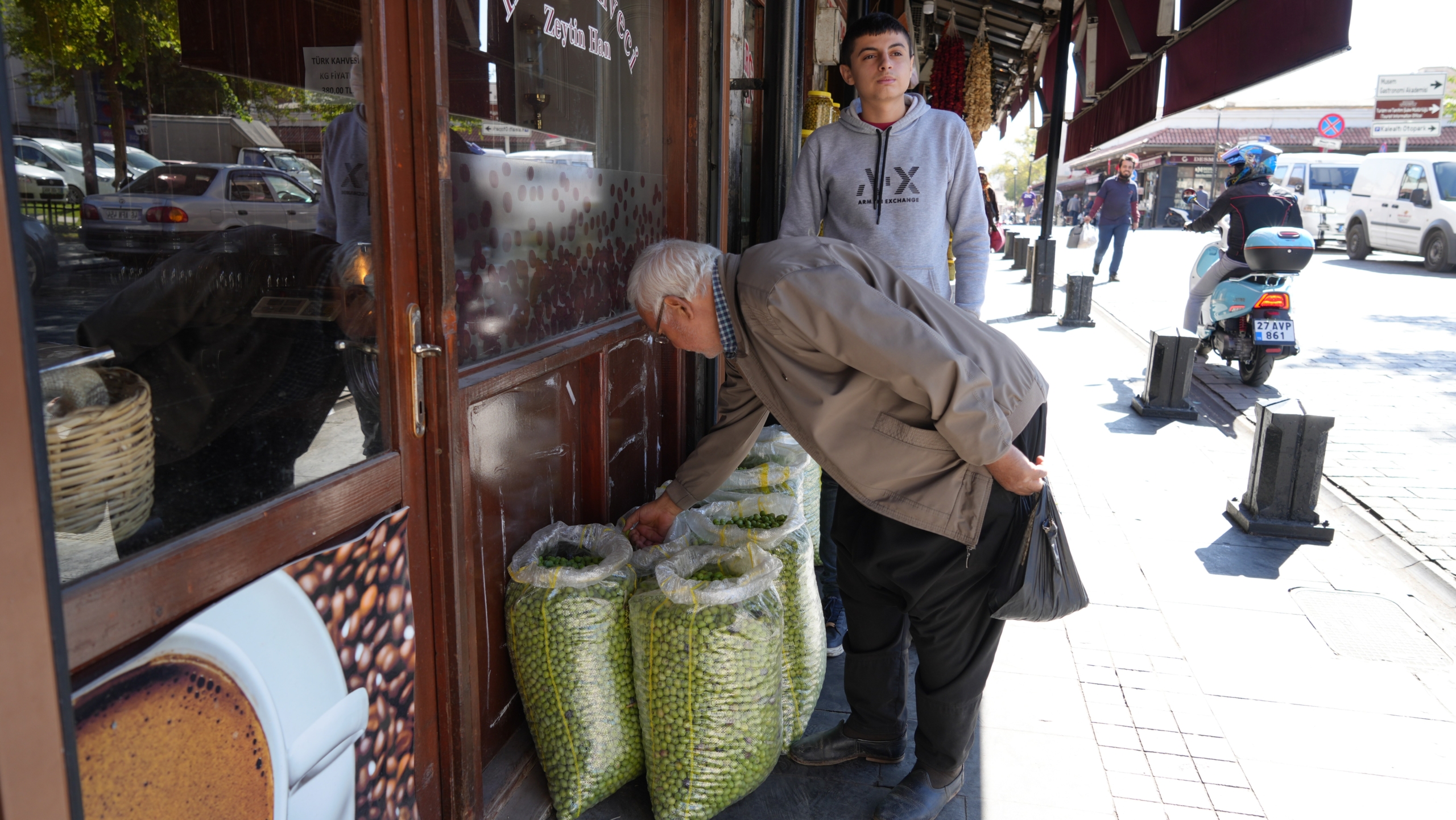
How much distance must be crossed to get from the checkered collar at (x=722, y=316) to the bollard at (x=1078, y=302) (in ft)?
30.2

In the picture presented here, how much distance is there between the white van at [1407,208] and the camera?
1545 cm

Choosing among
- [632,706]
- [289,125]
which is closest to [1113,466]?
[632,706]

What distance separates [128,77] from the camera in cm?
141

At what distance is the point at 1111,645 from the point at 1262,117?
143ft

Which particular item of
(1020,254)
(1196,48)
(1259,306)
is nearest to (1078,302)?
(1259,306)

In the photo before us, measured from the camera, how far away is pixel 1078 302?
414 inches

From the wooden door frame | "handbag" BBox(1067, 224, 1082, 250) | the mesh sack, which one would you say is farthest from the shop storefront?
"handbag" BBox(1067, 224, 1082, 250)

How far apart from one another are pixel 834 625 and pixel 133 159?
256 centimetres

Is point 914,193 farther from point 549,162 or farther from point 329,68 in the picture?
point 329,68

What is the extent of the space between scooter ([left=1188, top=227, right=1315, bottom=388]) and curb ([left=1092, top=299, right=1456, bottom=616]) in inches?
84.3

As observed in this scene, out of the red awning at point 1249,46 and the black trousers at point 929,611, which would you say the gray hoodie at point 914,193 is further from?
the red awning at point 1249,46

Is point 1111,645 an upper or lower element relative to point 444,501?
lower

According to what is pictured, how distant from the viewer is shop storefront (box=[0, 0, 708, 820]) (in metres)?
1.15

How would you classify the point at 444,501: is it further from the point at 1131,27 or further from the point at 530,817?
the point at 1131,27
